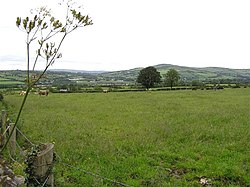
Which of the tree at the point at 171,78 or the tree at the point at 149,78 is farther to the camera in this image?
the tree at the point at 171,78

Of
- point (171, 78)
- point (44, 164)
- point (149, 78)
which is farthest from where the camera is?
point (171, 78)

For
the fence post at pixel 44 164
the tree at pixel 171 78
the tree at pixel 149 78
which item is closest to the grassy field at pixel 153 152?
the fence post at pixel 44 164

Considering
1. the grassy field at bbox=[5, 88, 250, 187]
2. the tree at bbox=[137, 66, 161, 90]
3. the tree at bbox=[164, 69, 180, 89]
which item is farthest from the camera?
the tree at bbox=[164, 69, 180, 89]

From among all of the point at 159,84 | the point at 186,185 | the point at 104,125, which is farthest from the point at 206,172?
the point at 159,84

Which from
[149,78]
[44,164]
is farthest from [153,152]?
[149,78]

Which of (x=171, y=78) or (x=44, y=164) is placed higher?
(x=171, y=78)

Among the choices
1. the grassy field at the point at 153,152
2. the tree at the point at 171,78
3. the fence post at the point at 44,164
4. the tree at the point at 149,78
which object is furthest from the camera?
the tree at the point at 171,78

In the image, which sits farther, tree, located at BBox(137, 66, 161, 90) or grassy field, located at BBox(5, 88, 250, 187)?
tree, located at BBox(137, 66, 161, 90)

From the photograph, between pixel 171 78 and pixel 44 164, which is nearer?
pixel 44 164

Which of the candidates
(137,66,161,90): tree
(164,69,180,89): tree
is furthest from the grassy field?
(164,69,180,89): tree

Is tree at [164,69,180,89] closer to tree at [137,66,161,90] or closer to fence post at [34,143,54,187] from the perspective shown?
tree at [137,66,161,90]

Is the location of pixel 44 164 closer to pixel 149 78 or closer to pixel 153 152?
pixel 153 152

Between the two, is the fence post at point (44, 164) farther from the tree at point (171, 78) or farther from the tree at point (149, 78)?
the tree at point (171, 78)

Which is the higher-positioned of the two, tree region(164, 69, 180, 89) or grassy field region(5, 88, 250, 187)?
tree region(164, 69, 180, 89)
